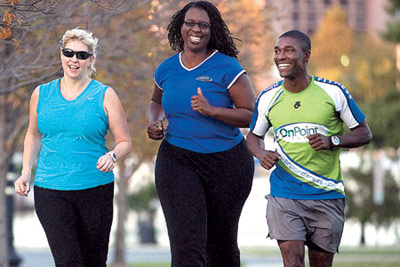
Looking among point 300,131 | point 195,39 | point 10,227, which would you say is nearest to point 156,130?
point 195,39

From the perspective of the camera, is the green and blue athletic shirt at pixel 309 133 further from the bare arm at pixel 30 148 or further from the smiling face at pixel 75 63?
the bare arm at pixel 30 148

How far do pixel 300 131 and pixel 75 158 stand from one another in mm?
1474

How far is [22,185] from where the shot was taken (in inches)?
263

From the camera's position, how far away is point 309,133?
273 inches

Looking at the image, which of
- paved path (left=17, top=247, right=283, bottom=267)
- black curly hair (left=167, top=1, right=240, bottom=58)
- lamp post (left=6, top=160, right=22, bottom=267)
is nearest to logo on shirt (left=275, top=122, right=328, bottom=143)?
black curly hair (left=167, top=1, right=240, bottom=58)

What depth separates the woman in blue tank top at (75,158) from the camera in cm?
662

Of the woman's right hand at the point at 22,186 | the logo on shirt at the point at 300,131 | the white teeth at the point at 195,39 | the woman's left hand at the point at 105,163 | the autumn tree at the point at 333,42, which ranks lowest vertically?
the woman's right hand at the point at 22,186

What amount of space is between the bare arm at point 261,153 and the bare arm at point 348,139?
258 millimetres

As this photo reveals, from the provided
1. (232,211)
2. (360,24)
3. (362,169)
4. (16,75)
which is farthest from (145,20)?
(360,24)

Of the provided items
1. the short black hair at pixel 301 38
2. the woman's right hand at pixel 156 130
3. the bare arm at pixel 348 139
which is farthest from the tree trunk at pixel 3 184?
the bare arm at pixel 348 139

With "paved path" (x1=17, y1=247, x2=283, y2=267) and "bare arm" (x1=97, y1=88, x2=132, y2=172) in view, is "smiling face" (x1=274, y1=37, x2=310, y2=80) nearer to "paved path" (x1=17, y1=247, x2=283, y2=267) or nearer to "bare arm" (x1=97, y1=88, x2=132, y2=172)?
"bare arm" (x1=97, y1=88, x2=132, y2=172)

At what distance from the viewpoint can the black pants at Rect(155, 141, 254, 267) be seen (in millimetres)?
6941

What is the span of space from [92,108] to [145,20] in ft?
26.6

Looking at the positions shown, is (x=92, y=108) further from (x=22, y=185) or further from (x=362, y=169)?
(x=362, y=169)
